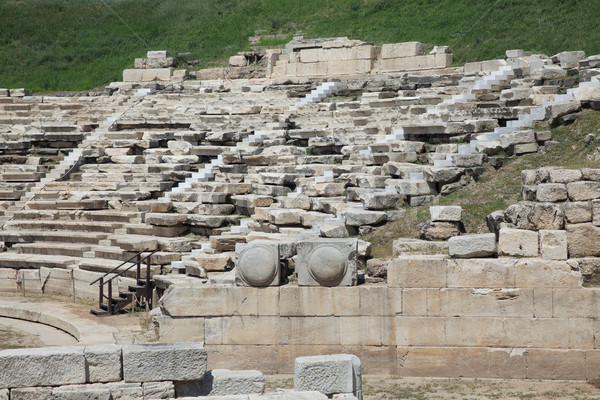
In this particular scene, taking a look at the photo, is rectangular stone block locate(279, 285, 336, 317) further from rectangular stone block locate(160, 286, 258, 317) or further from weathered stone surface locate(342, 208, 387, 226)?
weathered stone surface locate(342, 208, 387, 226)

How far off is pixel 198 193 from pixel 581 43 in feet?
42.9

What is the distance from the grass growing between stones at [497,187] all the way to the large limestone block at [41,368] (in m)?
4.89

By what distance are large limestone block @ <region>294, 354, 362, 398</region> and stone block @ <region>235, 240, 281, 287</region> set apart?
2811 mm

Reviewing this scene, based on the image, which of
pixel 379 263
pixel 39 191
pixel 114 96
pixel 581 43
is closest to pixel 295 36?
pixel 114 96

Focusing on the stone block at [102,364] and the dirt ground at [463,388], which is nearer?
the stone block at [102,364]

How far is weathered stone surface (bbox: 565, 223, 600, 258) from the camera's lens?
10.9 metres

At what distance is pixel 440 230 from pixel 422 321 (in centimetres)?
153

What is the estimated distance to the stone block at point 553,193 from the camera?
11312mm

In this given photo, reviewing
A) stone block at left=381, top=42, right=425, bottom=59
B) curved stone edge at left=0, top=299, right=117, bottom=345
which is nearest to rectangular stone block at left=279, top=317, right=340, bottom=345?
curved stone edge at left=0, top=299, right=117, bottom=345

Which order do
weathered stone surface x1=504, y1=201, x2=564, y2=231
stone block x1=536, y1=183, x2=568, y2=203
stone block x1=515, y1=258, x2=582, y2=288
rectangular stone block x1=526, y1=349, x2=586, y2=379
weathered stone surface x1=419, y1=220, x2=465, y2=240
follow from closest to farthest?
rectangular stone block x1=526, y1=349, x2=586, y2=379 → stone block x1=515, y1=258, x2=582, y2=288 → weathered stone surface x1=504, y1=201, x2=564, y2=231 → stone block x1=536, y1=183, x2=568, y2=203 → weathered stone surface x1=419, y1=220, x2=465, y2=240

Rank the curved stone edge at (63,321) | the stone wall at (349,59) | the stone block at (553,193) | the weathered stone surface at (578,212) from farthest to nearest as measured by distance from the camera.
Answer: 1. the stone wall at (349,59)
2. the curved stone edge at (63,321)
3. the stone block at (553,193)
4. the weathered stone surface at (578,212)

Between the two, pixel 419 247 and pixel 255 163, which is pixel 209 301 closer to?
pixel 419 247

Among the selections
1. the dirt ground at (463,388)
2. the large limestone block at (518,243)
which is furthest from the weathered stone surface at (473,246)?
the dirt ground at (463,388)

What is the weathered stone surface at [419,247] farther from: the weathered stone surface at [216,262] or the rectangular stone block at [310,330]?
the weathered stone surface at [216,262]
